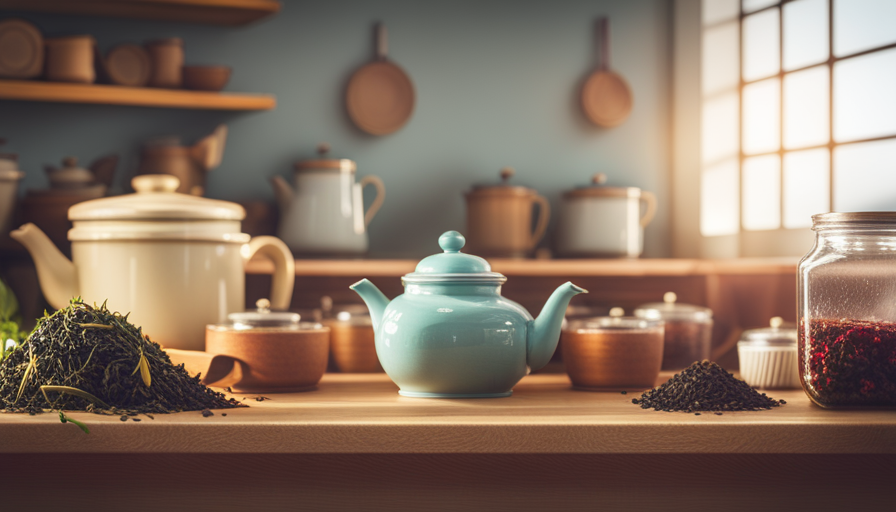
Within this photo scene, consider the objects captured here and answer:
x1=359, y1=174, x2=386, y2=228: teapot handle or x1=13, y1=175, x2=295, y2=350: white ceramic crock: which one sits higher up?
x1=359, y1=174, x2=386, y2=228: teapot handle

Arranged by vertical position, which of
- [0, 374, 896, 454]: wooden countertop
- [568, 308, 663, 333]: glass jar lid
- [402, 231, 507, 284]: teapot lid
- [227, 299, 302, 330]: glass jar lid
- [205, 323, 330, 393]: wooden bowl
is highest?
[402, 231, 507, 284]: teapot lid

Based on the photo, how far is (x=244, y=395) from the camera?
1172mm

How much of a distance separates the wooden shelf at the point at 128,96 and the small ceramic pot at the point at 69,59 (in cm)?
3

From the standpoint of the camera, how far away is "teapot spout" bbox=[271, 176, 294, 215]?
2555 millimetres

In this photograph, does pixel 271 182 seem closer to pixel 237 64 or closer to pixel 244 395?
pixel 237 64

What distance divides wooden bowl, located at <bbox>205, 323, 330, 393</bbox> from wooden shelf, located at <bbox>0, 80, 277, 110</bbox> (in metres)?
1.54

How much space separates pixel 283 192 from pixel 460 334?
1.56m

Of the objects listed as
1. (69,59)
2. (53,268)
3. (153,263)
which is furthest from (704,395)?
(69,59)

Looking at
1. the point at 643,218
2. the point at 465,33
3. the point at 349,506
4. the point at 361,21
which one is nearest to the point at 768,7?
the point at 643,218

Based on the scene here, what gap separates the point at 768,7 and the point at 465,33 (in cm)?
99

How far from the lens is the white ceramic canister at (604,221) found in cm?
270

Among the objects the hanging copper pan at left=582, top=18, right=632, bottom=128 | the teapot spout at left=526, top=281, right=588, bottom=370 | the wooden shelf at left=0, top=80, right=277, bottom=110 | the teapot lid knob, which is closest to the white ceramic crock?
the teapot lid knob

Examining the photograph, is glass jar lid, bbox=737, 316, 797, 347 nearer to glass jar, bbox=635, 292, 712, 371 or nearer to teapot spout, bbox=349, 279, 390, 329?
glass jar, bbox=635, 292, 712, 371

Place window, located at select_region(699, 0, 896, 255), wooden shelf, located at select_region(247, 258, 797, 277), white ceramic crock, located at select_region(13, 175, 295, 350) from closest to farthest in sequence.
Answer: white ceramic crock, located at select_region(13, 175, 295, 350), window, located at select_region(699, 0, 896, 255), wooden shelf, located at select_region(247, 258, 797, 277)
